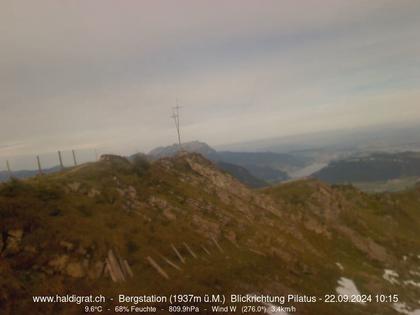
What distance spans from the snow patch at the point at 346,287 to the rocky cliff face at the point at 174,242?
1.66 feet

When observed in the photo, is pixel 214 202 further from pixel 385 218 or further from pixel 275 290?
pixel 385 218

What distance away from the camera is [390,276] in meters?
39.4

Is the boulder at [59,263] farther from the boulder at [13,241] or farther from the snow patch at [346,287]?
the snow patch at [346,287]

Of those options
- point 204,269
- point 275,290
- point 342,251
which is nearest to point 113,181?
point 204,269

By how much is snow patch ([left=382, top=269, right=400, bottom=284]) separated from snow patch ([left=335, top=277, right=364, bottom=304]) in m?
7.52

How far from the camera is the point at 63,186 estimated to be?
27578mm

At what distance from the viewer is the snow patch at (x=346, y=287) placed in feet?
99.7

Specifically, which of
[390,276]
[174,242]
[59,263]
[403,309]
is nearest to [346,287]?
[403,309]

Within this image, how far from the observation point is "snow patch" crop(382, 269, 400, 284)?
37.9m
